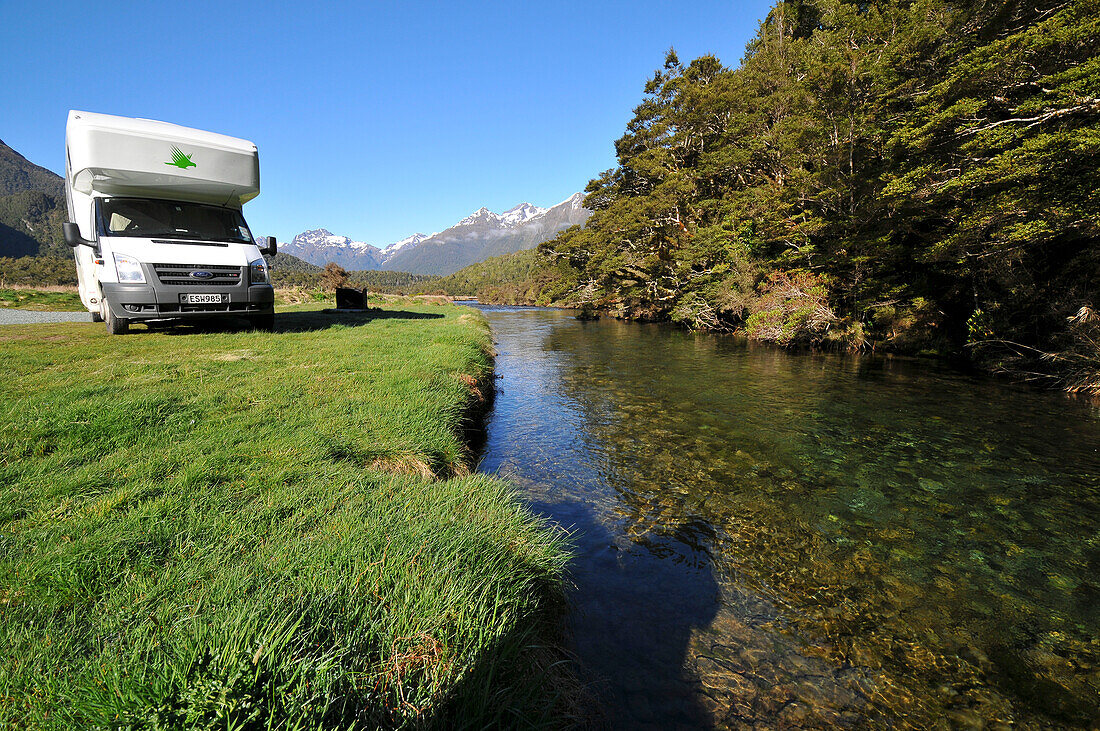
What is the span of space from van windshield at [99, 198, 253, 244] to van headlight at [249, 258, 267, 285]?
0.83 metres

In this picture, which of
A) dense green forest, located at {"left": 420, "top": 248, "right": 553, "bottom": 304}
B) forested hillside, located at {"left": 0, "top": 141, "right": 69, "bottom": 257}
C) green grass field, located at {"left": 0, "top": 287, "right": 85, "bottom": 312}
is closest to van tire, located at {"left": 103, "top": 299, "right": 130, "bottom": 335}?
green grass field, located at {"left": 0, "top": 287, "right": 85, "bottom": 312}

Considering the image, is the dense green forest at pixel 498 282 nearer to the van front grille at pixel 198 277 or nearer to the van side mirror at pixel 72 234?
the van front grille at pixel 198 277

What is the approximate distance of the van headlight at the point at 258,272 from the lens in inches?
370

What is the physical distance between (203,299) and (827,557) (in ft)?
37.2

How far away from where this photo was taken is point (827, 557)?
417cm

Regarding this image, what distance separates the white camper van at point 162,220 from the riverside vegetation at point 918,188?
17.0m

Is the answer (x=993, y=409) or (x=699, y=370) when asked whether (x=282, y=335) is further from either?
(x=993, y=409)

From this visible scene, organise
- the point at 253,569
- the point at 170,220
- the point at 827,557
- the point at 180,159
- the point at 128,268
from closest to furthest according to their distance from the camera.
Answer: the point at 253,569, the point at 827,557, the point at 128,268, the point at 180,159, the point at 170,220

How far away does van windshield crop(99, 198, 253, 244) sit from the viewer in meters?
8.85

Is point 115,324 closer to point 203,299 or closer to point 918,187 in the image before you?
point 203,299

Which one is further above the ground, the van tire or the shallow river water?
the van tire

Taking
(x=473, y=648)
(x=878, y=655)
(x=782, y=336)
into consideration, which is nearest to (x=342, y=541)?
(x=473, y=648)

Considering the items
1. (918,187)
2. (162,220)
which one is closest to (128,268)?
(162,220)

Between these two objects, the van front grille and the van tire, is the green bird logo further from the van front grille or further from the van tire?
the van tire
